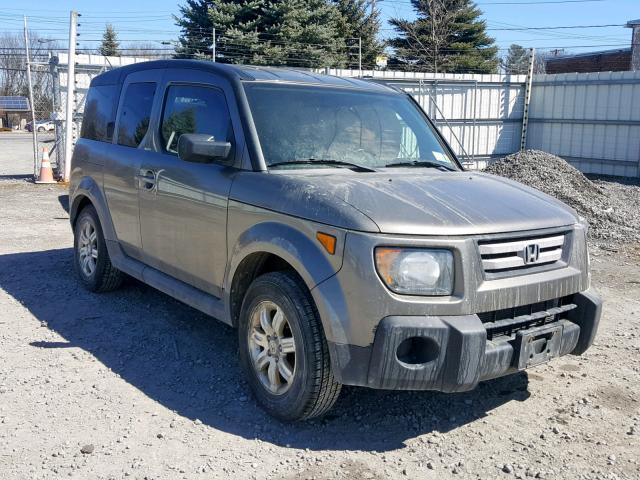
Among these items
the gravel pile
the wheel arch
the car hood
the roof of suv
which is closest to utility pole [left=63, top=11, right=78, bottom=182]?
the gravel pile

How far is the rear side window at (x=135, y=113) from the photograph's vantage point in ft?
18.4

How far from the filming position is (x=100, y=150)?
6168 mm

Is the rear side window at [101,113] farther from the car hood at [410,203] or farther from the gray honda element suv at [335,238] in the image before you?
the car hood at [410,203]

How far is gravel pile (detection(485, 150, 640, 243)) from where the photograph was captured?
10430 mm

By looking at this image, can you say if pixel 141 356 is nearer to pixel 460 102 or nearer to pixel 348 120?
pixel 348 120

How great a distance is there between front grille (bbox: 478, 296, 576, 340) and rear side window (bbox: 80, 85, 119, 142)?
3925 millimetres

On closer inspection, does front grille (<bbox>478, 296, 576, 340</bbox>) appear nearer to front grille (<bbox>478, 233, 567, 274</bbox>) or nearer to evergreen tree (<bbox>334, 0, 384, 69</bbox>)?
front grille (<bbox>478, 233, 567, 274</bbox>)

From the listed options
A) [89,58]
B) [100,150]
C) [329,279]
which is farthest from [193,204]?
[89,58]

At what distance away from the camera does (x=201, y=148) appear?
4.32 metres

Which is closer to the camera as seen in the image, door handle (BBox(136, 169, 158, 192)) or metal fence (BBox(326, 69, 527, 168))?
door handle (BBox(136, 169, 158, 192))

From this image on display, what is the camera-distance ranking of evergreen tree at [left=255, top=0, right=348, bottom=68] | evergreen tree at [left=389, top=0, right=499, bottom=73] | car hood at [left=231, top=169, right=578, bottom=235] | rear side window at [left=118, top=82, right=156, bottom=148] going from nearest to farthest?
1. car hood at [left=231, top=169, right=578, bottom=235]
2. rear side window at [left=118, top=82, right=156, bottom=148]
3. evergreen tree at [left=255, top=0, right=348, bottom=68]
4. evergreen tree at [left=389, top=0, right=499, bottom=73]

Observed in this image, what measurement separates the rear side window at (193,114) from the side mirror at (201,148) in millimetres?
195

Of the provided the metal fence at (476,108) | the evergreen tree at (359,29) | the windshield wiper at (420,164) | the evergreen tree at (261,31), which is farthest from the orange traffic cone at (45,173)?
the evergreen tree at (359,29)

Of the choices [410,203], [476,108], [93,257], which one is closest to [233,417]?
[410,203]
